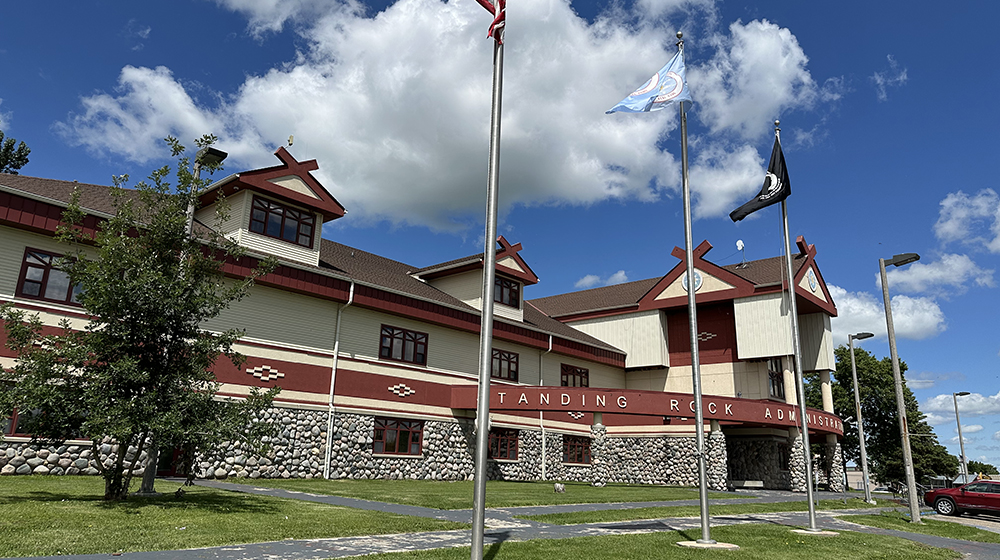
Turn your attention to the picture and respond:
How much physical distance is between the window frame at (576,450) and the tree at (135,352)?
23.5 metres

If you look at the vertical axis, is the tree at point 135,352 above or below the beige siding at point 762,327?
below

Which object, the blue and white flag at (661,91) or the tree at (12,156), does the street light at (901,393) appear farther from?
the tree at (12,156)

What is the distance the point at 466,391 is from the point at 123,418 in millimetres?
18223

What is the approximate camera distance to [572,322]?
4475cm

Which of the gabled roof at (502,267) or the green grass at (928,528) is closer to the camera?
the green grass at (928,528)

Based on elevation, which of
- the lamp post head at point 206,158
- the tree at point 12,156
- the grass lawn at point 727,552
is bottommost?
the grass lawn at point 727,552

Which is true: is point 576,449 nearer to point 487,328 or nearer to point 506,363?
point 506,363

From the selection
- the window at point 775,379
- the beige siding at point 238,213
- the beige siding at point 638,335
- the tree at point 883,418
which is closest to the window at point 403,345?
the beige siding at point 238,213

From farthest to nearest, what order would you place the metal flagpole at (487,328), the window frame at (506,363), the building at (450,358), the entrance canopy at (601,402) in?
the window frame at (506,363)
the entrance canopy at (601,402)
the building at (450,358)
the metal flagpole at (487,328)

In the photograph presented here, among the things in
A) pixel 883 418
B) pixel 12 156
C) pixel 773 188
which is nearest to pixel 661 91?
pixel 773 188

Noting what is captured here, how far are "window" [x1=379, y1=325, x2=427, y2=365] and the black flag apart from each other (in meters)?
15.8

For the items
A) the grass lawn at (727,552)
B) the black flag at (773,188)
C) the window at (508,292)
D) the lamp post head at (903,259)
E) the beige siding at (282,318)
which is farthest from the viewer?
the window at (508,292)

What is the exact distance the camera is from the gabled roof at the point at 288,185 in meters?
24.2

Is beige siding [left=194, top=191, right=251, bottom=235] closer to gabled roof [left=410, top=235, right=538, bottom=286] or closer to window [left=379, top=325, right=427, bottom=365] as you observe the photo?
window [left=379, top=325, right=427, bottom=365]
